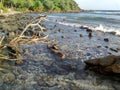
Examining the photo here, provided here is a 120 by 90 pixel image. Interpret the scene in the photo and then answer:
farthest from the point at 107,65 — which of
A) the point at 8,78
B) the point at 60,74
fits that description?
the point at 8,78

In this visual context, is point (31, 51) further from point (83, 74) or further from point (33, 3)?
point (33, 3)

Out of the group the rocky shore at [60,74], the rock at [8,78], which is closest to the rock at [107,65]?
the rocky shore at [60,74]

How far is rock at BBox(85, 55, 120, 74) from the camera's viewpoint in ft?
45.8

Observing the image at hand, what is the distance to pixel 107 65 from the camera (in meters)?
14.4

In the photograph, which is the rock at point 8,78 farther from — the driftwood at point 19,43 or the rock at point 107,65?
the rock at point 107,65

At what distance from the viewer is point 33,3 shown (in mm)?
140375

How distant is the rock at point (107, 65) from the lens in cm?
1395

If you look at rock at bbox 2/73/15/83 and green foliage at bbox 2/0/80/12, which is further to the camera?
green foliage at bbox 2/0/80/12

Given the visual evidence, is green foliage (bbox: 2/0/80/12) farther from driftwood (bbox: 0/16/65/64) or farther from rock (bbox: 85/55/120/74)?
rock (bbox: 85/55/120/74)

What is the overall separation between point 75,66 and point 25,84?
4875mm

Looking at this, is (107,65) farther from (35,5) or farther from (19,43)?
(35,5)

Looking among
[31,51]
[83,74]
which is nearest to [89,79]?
[83,74]

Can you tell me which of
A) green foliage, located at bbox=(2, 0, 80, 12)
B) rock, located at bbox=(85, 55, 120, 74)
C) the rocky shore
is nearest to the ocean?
the rocky shore

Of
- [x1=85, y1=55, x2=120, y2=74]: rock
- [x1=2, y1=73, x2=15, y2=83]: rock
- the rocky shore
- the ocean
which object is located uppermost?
[x1=85, y1=55, x2=120, y2=74]: rock
